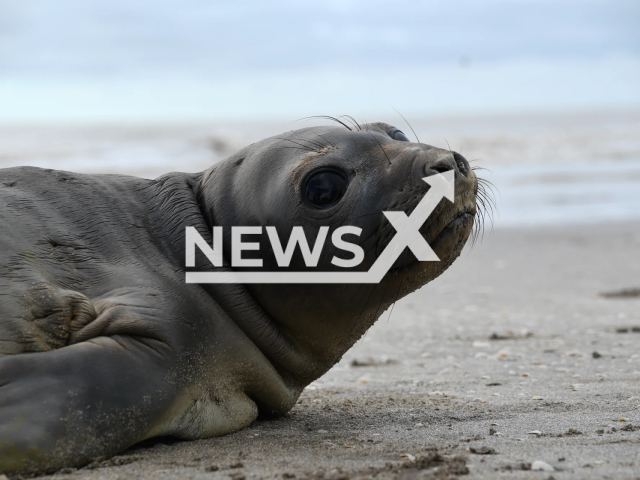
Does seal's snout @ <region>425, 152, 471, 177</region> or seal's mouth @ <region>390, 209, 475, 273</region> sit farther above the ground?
seal's snout @ <region>425, 152, 471, 177</region>

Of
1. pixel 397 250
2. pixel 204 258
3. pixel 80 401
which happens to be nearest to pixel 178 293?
pixel 204 258

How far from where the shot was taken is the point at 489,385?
5.58 m

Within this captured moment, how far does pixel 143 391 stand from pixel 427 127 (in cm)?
4065

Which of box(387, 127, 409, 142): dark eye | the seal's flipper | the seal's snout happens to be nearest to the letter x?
the seal's snout

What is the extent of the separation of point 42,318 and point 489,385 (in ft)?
9.82

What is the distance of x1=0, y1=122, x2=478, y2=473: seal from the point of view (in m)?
3.50

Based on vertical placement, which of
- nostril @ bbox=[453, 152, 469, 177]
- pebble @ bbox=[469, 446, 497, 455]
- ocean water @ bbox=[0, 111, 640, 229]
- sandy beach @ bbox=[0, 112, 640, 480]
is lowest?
ocean water @ bbox=[0, 111, 640, 229]

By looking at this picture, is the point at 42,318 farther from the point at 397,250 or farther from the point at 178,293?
the point at 397,250

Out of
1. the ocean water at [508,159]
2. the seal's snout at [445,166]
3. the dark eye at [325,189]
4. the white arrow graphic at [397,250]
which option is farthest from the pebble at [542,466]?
the ocean water at [508,159]

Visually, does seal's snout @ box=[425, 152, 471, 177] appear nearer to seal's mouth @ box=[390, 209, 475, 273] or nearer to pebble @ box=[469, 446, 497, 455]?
seal's mouth @ box=[390, 209, 475, 273]

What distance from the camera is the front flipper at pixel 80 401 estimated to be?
3.33 meters

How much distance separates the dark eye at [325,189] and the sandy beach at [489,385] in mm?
1091

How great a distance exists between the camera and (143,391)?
143 inches

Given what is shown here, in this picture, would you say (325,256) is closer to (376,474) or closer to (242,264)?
(242,264)
